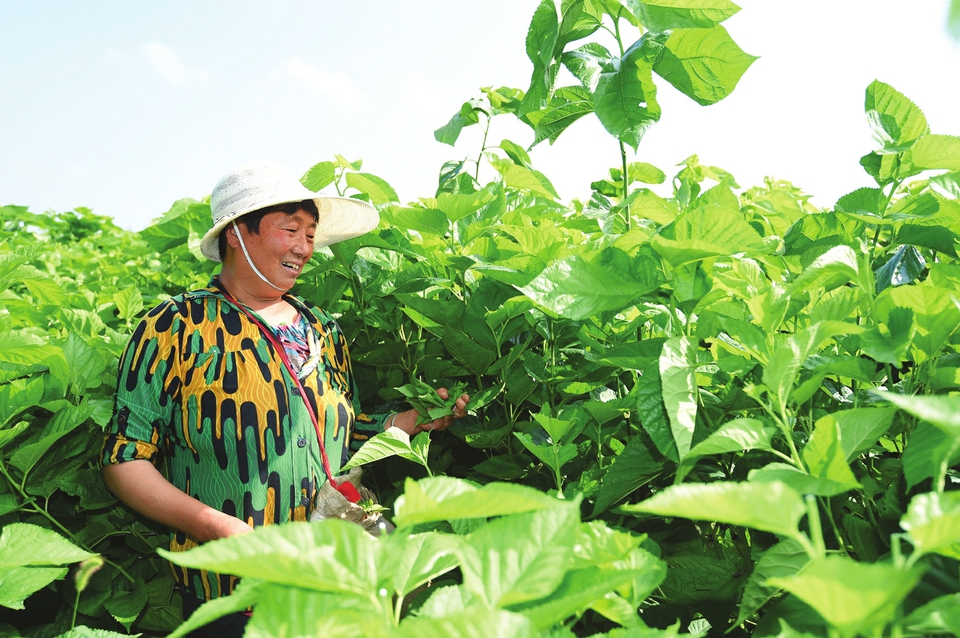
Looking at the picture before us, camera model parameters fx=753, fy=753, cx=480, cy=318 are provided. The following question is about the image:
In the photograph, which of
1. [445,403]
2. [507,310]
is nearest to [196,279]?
[445,403]

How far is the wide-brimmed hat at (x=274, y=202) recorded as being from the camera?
246cm

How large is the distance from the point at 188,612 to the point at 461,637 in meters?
1.95

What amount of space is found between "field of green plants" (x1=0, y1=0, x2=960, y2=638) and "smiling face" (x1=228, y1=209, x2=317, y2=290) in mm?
135

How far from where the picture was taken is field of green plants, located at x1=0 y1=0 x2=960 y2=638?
0.75 m

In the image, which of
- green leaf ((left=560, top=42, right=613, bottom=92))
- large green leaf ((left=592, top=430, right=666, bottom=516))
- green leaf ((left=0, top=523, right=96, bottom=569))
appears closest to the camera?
green leaf ((left=0, top=523, right=96, bottom=569))

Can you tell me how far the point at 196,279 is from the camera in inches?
161

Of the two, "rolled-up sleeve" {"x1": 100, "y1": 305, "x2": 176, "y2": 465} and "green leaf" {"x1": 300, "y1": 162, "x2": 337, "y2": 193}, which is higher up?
"green leaf" {"x1": 300, "y1": 162, "x2": 337, "y2": 193}

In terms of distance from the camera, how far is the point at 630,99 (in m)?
1.65

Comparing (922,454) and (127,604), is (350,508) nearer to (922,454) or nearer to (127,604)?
(127,604)

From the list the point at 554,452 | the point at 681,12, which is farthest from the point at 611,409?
the point at 681,12

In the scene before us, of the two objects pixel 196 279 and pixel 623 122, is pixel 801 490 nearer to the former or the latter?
pixel 623 122

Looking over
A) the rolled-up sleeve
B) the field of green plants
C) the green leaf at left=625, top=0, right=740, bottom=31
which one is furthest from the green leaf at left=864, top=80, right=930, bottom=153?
the rolled-up sleeve

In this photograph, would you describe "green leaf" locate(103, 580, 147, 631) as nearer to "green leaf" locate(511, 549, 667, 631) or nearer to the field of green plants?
the field of green plants

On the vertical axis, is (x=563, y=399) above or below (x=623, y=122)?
below
